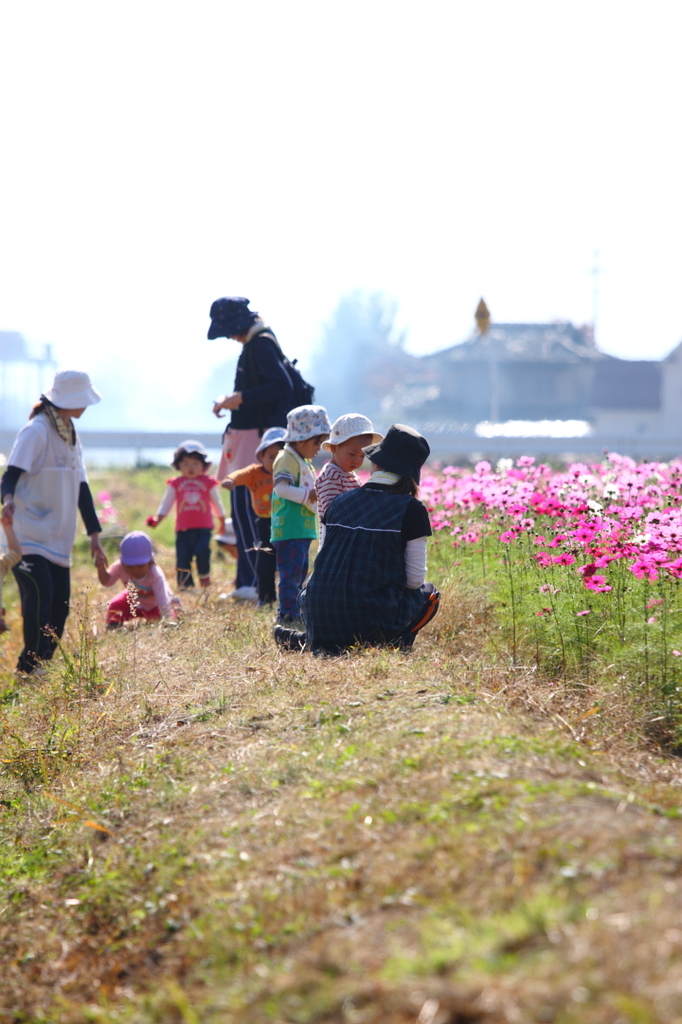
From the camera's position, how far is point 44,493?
5973 millimetres

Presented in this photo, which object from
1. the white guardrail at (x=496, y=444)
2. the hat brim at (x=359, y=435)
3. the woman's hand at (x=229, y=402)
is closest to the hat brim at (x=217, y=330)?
the woman's hand at (x=229, y=402)

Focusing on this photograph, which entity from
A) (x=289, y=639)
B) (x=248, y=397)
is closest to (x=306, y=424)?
(x=248, y=397)

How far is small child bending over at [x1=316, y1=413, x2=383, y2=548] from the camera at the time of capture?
17.6 ft

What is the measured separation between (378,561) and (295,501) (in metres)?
1.16

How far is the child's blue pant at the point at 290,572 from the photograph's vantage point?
19.6ft

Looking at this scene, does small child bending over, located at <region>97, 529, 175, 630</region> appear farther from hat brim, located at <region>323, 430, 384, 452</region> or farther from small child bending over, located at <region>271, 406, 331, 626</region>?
hat brim, located at <region>323, 430, 384, 452</region>

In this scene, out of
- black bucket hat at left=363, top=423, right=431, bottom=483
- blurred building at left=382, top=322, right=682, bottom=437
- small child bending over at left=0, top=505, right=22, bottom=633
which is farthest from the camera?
blurred building at left=382, top=322, right=682, bottom=437

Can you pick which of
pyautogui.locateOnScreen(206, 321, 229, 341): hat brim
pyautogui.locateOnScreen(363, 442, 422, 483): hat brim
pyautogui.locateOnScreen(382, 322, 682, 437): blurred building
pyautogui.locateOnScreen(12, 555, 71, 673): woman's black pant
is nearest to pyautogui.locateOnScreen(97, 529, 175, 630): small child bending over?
pyautogui.locateOnScreen(12, 555, 71, 673): woman's black pant

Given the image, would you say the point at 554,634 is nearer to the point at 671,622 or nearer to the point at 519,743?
the point at 671,622

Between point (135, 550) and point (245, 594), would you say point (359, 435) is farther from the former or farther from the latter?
point (245, 594)

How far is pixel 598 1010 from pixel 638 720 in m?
2.22

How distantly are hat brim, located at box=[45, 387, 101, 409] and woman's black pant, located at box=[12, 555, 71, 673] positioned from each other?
88cm

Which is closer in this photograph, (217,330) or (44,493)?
(44,493)

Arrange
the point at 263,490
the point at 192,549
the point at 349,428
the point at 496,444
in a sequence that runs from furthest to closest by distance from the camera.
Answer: the point at 496,444 → the point at 192,549 → the point at 263,490 → the point at 349,428
